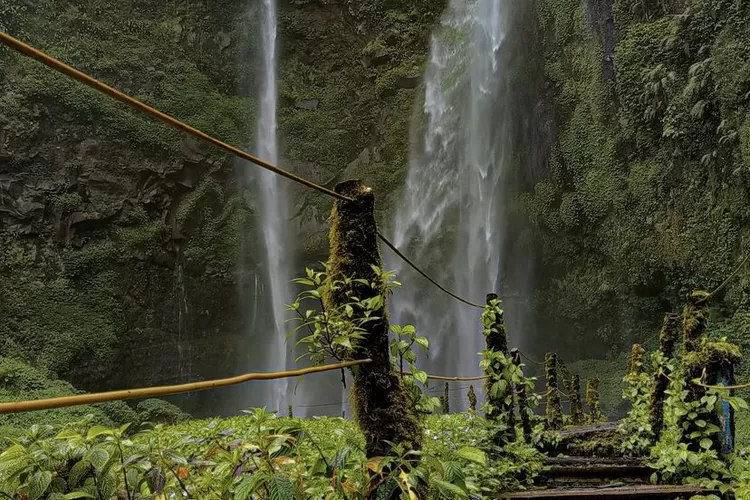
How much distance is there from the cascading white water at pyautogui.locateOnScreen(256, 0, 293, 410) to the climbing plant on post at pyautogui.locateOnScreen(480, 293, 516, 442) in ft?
54.6

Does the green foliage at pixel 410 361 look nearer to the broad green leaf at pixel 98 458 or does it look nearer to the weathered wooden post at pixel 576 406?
the broad green leaf at pixel 98 458

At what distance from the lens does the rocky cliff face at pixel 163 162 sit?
1644 cm

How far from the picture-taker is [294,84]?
71.5ft

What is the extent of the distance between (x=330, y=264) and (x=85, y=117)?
19.2 m

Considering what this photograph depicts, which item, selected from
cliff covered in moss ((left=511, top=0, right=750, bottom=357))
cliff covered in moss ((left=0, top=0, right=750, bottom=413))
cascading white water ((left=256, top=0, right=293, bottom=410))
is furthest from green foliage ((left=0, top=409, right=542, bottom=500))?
cascading white water ((left=256, top=0, right=293, bottom=410))

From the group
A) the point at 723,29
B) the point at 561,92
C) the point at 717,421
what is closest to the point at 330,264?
the point at 717,421

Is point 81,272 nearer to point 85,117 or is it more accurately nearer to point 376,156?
point 85,117

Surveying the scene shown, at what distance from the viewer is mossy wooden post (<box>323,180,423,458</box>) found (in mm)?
1938

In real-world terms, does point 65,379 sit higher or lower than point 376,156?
lower

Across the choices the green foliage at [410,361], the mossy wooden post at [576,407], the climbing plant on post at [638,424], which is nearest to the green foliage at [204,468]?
the green foliage at [410,361]

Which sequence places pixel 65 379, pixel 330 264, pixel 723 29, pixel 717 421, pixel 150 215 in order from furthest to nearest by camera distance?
pixel 150 215
pixel 65 379
pixel 723 29
pixel 717 421
pixel 330 264

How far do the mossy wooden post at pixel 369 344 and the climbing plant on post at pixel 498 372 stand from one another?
1773 mm

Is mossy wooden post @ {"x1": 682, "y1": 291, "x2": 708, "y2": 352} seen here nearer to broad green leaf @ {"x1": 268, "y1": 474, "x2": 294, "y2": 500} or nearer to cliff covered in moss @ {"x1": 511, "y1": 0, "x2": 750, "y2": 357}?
broad green leaf @ {"x1": 268, "y1": 474, "x2": 294, "y2": 500}

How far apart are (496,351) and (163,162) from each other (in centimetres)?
1786
